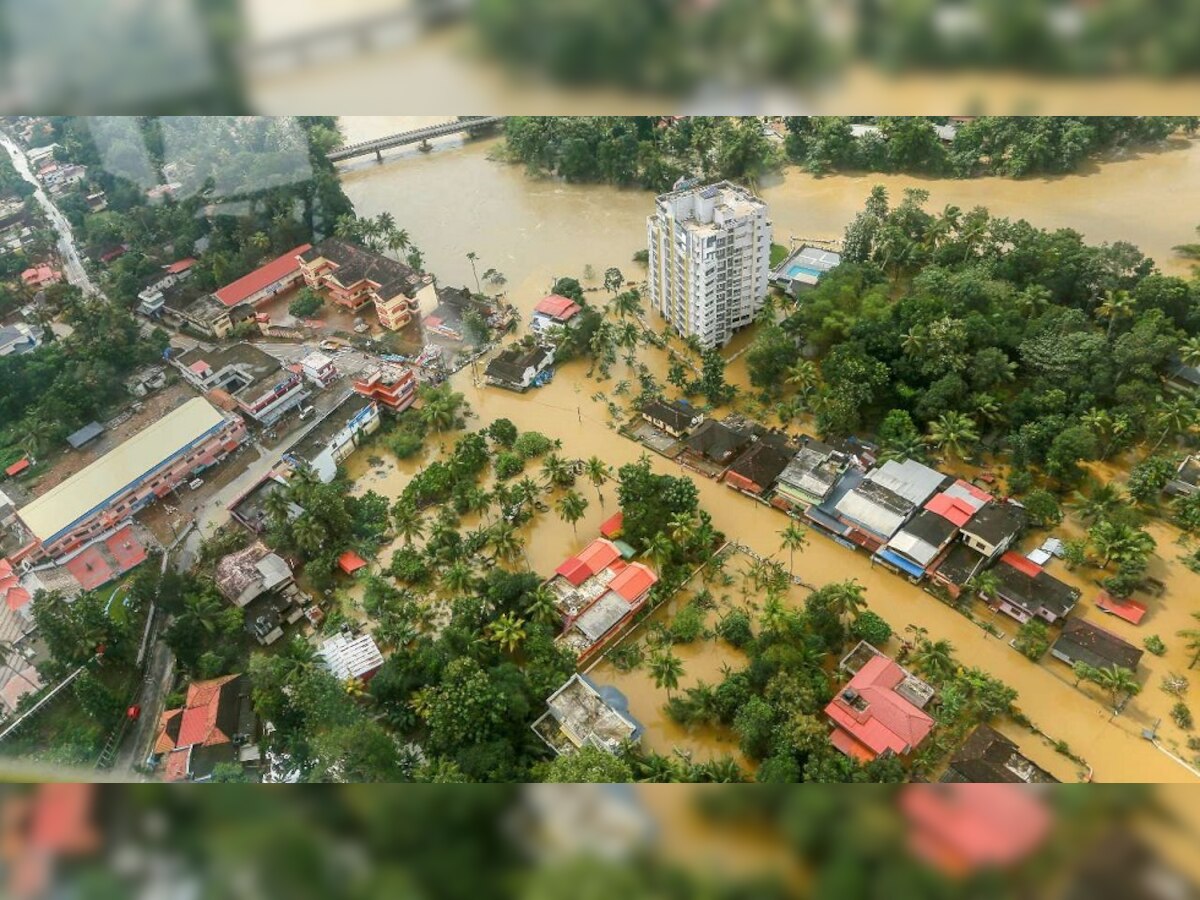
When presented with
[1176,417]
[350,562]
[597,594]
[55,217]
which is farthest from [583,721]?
[55,217]

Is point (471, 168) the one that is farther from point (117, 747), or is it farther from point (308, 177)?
point (117, 747)

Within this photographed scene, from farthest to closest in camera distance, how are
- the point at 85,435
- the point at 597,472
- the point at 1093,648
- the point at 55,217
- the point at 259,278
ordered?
the point at 55,217 < the point at 259,278 < the point at 85,435 < the point at 597,472 < the point at 1093,648

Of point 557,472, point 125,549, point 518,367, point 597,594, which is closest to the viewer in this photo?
point 597,594

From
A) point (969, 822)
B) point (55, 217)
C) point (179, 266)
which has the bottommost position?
point (179, 266)

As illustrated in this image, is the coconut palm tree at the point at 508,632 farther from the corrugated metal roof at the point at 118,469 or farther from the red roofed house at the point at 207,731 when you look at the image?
the corrugated metal roof at the point at 118,469

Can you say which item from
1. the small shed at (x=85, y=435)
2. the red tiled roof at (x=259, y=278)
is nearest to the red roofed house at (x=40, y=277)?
the red tiled roof at (x=259, y=278)

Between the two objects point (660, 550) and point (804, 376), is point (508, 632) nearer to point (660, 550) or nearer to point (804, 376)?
point (660, 550)

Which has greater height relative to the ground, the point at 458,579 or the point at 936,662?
the point at 458,579
